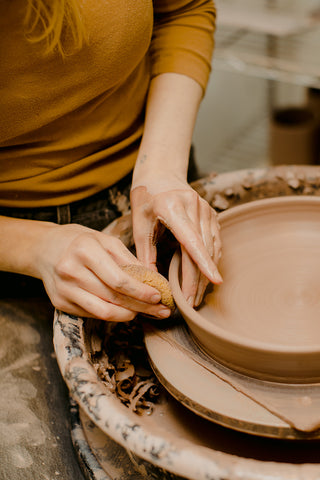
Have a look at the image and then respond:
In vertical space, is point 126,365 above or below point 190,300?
below

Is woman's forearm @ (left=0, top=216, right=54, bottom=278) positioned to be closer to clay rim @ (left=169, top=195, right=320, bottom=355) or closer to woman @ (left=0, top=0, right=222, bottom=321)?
woman @ (left=0, top=0, right=222, bottom=321)

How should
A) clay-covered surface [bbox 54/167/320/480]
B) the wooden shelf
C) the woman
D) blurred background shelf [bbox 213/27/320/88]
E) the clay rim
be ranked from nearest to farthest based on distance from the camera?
clay-covered surface [bbox 54/167/320/480] → the clay rim → the woman → the wooden shelf → blurred background shelf [bbox 213/27/320/88]

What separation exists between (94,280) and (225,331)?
22cm

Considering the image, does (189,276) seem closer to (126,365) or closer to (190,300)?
(190,300)

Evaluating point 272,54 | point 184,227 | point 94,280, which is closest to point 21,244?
point 94,280

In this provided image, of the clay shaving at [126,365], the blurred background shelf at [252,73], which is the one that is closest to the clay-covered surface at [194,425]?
the clay shaving at [126,365]

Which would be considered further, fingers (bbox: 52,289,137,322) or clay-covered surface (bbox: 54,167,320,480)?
fingers (bbox: 52,289,137,322)

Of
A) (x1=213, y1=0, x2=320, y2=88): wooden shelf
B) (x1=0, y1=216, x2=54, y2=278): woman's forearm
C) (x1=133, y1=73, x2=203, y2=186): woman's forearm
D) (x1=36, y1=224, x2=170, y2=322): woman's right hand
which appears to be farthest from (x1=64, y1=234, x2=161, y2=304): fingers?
(x1=213, y1=0, x2=320, y2=88): wooden shelf

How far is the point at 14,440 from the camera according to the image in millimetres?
866

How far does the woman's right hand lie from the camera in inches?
31.4

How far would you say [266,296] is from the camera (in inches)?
38.5

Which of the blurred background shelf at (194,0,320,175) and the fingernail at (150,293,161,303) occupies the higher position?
the fingernail at (150,293,161,303)

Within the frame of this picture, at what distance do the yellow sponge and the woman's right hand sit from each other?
1 centimetres

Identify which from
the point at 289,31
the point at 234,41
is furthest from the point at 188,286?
the point at 234,41
